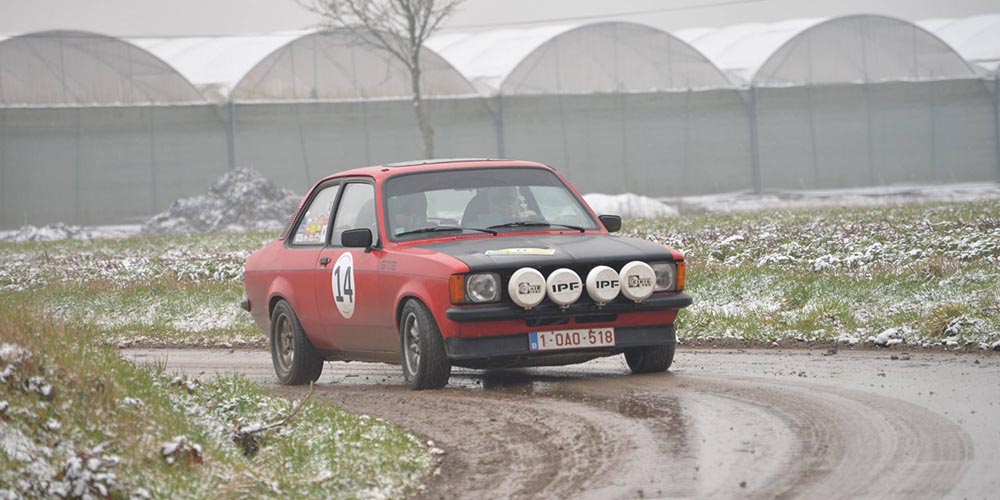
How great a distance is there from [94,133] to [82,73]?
5.94 ft

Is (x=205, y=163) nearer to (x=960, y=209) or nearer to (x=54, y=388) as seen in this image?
(x=960, y=209)

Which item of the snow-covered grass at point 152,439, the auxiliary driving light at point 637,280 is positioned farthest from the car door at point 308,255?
the snow-covered grass at point 152,439

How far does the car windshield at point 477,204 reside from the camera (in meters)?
10.1

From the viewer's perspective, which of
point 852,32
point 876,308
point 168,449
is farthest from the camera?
point 852,32

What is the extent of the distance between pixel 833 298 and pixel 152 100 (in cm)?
2842

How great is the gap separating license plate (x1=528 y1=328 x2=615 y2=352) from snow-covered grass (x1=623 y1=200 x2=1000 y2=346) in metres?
2.71

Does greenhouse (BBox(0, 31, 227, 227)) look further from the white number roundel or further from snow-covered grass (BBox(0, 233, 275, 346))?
the white number roundel

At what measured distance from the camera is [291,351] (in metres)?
11.2

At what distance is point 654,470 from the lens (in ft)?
21.0

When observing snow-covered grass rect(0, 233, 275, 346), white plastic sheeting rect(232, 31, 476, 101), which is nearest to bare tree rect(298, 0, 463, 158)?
white plastic sheeting rect(232, 31, 476, 101)

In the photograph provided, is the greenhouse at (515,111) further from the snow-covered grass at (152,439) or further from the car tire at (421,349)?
the snow-covered grass at (152,439)

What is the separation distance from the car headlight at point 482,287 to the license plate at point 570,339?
348mm

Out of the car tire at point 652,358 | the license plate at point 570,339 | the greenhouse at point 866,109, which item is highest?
the greenhouse at point 866,109

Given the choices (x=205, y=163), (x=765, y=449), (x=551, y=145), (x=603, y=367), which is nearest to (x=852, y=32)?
(x=551, y=145)
